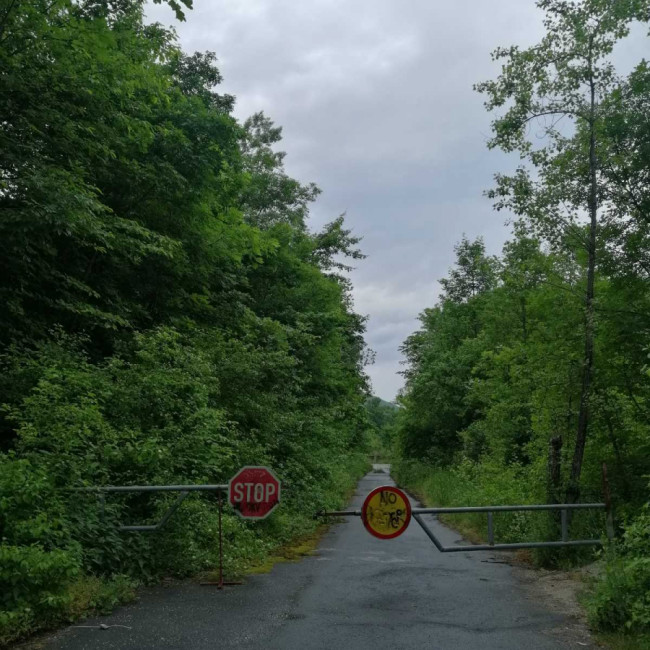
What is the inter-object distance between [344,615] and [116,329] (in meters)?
8.66

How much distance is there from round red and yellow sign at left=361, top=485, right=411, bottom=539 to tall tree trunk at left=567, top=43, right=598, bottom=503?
575cm

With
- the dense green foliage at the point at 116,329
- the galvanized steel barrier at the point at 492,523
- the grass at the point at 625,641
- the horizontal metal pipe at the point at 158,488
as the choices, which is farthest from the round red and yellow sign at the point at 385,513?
the dense green foliage at the point at 116,329

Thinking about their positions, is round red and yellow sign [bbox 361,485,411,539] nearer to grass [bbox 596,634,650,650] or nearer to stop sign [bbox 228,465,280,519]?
stop sign [bbox 228,465,280,519]

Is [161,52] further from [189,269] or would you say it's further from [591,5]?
[591,5]

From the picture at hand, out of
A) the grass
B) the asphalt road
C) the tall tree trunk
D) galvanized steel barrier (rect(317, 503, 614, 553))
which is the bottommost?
the asphalt road

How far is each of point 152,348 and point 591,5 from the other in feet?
35.2

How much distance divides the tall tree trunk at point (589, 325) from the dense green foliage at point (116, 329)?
6031 millimetres

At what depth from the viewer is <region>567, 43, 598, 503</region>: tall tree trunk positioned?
43.3 feet

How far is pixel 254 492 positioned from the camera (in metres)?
9.08

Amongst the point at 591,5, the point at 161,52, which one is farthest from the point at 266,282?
the point at 591,5

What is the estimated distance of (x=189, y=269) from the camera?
18.9 meters

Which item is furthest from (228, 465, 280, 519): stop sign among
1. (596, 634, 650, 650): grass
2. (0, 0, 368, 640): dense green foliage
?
(596, 634, 650, 650): grass

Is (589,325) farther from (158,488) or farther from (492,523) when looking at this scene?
(158,488)

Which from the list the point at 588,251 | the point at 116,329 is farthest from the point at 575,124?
Answer: the point at 116,329
